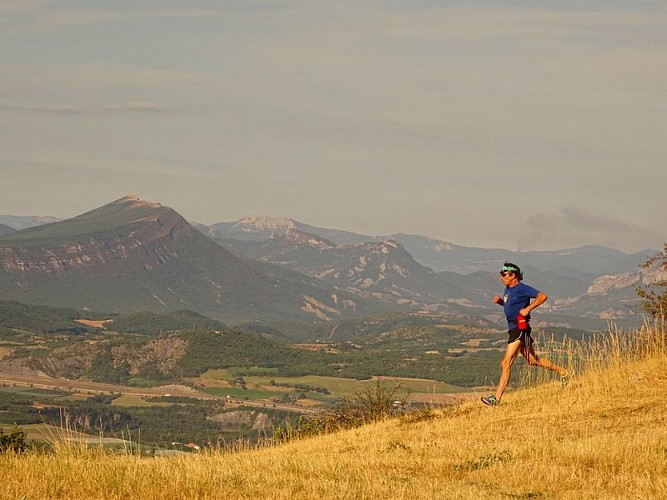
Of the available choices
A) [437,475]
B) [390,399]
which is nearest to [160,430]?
[390,399]

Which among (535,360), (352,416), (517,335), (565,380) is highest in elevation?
(517,335)

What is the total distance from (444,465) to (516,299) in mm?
5662

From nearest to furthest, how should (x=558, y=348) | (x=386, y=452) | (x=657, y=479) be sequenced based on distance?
(x=657, y=479)
(x=386, y=452)
(x=558, y=348)

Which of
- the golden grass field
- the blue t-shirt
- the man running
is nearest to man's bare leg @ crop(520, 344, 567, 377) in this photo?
the man running

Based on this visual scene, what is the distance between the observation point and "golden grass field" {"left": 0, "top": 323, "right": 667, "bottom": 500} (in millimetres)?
10156

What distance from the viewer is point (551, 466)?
11227 millimetres

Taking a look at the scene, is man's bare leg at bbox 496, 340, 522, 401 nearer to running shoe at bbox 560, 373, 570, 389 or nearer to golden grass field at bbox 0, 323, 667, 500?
golden grass field at bbox 0, 323, 667, 500

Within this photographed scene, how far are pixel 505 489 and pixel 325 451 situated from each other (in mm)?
5210

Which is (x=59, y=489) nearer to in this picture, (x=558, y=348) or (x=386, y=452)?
(x=386, y=452)

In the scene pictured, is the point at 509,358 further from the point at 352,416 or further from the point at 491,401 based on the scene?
the point at 352,416

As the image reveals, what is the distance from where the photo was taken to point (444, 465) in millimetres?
11875

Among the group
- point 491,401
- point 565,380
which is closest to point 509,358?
point 491,401

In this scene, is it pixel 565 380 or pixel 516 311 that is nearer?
pixel 516 311

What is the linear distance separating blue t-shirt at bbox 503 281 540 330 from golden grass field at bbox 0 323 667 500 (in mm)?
1602
